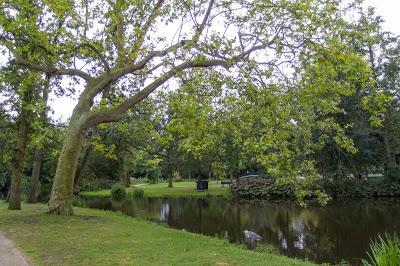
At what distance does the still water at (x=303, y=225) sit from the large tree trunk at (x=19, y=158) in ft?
24.3

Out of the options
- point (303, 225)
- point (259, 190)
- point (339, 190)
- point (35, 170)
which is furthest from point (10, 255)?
point (339, 190)

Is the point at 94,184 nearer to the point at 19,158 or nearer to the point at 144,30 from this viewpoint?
the point at 19,158

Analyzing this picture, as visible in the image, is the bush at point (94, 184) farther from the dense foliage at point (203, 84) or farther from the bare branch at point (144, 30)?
the bare branch at point (144, 30)

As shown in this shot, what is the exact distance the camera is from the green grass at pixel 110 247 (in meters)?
8.97

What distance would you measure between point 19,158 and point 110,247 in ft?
35.3

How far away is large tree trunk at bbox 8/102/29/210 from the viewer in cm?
1919

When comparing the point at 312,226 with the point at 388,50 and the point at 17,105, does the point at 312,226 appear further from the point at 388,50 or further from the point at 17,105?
the point at 388,50

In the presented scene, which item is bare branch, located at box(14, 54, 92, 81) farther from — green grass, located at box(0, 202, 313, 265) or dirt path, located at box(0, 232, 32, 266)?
dirt path, located at box(0, 232, 32, 266)

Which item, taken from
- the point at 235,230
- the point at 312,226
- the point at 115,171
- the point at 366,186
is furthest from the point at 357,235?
the point at 115,171

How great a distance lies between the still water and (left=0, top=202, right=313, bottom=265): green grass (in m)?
5.37

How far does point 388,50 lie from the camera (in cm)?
3944

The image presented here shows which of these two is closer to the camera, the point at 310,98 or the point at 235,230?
the point at 310,98

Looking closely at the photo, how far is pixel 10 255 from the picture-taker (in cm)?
902

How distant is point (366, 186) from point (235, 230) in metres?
23.4
